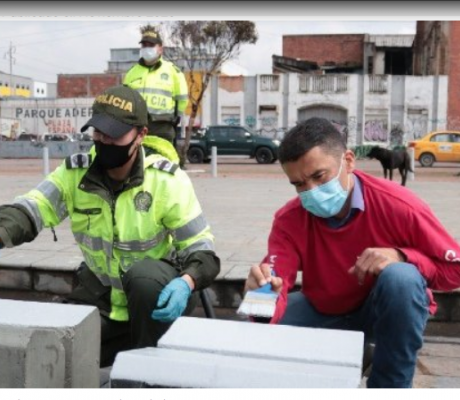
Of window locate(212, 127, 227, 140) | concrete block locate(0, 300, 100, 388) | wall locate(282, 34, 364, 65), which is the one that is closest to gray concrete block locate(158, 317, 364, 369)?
concrete block locate(0, 300, 100, 388)

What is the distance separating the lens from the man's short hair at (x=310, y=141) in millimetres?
2428

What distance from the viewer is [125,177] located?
2736 millimetres

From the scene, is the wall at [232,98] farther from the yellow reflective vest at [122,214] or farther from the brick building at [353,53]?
the yellow reflective vest at [122,214]

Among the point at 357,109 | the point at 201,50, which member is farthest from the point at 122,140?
the point at 357,109

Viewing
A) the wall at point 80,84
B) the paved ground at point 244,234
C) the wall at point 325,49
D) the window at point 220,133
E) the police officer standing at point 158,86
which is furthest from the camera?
the wall at point 80,84

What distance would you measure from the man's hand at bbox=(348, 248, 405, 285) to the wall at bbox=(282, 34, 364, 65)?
42333 mm

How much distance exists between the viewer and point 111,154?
2.68 m

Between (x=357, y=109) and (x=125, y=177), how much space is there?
1303 inches

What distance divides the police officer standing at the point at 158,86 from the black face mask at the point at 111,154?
92.6 inches

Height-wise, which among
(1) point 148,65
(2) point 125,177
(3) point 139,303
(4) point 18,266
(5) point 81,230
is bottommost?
(4) point 18,266

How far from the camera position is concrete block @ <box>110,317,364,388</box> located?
1.53m

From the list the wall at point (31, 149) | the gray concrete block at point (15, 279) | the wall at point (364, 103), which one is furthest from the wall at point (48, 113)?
the gray concrete block at point (15, 279)

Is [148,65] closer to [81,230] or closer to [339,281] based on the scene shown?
[81,230]

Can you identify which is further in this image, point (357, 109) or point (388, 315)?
point (357, 109)
